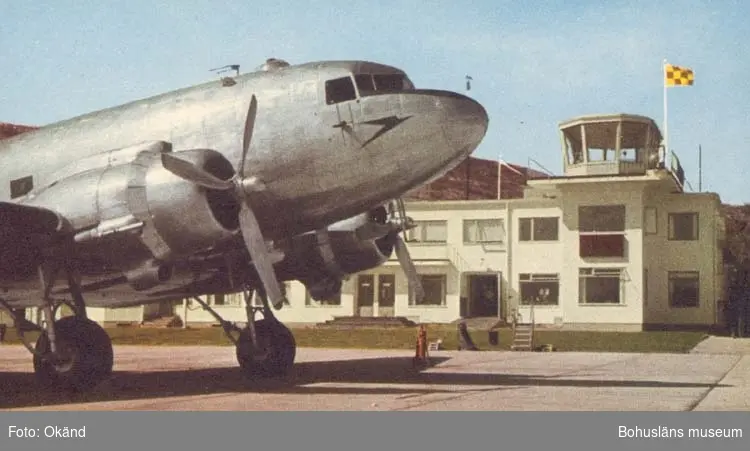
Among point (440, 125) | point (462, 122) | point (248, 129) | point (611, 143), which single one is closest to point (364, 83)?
point (440, 125)

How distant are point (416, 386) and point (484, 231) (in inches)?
1972

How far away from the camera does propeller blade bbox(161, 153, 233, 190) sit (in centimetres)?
1838

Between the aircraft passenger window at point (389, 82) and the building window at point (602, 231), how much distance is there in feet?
155

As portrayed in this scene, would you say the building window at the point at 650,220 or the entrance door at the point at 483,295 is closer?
the building window at the point at 650,220

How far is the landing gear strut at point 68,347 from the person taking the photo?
1952cm

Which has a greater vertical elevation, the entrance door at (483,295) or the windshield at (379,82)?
the windshield at (379,82)

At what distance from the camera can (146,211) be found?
60.7 feet

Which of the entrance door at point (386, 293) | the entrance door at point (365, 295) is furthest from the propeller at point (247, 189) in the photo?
the entrance door at point (365, 295)

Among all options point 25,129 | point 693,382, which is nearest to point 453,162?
point 693,382

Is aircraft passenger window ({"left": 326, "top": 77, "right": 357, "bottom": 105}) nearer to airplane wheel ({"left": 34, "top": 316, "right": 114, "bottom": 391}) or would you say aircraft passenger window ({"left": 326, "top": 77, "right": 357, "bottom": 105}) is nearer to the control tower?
airplane wheel ({"left": 34, "top": 316, "right": 114, "bottom": 391})

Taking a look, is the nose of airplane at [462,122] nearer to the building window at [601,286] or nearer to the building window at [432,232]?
the building window at [601,286]

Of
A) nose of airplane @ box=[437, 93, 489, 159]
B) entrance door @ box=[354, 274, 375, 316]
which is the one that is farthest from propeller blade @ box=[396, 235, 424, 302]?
entrance door @ box=[354, 274, 375, 316]

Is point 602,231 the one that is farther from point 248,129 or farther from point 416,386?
point 248,129

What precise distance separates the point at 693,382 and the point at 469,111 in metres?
9.31
